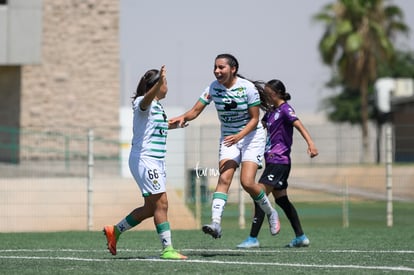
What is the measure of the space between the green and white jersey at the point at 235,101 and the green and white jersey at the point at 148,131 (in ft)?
3.78

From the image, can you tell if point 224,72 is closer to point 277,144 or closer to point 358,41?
point 277,144

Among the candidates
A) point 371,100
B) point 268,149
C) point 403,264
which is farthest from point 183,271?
point 371,100

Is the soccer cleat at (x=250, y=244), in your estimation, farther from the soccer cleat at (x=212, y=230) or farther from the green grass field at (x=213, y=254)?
the soccer cleat at (x=212, y=230)

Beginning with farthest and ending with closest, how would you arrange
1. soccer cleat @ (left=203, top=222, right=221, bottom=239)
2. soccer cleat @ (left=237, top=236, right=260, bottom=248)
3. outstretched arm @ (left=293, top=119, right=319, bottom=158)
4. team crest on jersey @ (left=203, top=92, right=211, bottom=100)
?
soccer cleat @ (left=237, top=236, right=260, bottom=248), outstretched arm @ (left=293, top=119, right=319, bottom=158), team crest on jersey @ (left=203, top=92, right=211, bottom=100), soccer cleat @ (left=203, top=222, right=221, bottom=239)

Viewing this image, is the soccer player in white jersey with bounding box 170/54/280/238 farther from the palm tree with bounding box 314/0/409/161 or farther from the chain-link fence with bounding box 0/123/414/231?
the palm tree with bounding box 314/0/409/161

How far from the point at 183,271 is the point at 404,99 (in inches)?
2106

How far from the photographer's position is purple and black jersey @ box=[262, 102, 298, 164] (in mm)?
12922

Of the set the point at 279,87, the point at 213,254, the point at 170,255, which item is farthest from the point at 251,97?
the point at 170,255

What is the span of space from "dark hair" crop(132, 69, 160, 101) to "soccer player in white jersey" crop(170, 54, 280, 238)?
3.06 feet

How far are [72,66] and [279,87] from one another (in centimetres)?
2024

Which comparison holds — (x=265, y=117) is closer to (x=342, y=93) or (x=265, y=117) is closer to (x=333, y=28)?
(x=333, y=28)

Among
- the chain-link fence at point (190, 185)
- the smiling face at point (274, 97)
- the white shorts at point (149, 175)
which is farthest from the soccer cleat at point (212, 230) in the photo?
the chain-link fence at point (190, 185)

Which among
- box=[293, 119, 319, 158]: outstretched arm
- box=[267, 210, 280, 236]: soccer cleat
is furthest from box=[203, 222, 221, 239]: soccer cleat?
box=[293, 119, 319, 158]: outstretched arm

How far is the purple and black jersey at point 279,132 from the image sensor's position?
12.9m
